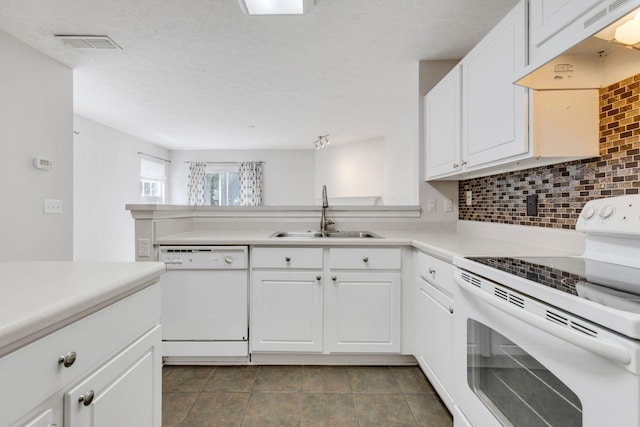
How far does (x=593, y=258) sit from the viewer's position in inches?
42.8

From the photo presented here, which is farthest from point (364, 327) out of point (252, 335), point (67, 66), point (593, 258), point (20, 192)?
point (67, 66)

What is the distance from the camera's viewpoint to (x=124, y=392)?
81cm

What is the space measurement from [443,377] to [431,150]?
5.11 feet

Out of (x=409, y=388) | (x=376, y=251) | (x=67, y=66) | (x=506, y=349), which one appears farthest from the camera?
(x=67, y=66)

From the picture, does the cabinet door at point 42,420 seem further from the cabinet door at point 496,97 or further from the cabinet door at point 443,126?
the cabinet door at point 443,126

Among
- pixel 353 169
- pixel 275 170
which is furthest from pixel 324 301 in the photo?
pixel 275 170

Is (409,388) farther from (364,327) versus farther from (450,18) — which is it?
(450,18)

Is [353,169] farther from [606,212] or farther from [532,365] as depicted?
[532,365]

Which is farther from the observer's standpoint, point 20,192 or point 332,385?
point 20,192

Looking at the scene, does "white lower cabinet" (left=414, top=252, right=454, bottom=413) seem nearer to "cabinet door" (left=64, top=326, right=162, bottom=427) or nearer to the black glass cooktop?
the black glass cooktop

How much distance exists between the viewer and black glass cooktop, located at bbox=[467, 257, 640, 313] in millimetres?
672

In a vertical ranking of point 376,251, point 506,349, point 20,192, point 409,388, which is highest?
point 20,192

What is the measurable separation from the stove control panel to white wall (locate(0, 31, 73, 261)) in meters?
3.49

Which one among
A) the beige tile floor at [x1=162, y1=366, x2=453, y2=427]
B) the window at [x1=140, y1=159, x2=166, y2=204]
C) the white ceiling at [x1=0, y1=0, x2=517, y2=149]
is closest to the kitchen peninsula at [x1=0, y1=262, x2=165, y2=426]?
the beige tile floor at [x1=162, y1=366, x2=453, y2=427]
